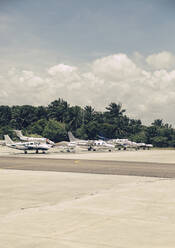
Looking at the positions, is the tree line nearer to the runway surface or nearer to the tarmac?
the runway surface

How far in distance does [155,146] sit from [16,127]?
261 feet

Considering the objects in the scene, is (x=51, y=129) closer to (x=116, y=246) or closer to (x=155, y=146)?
(x=155, y=146)

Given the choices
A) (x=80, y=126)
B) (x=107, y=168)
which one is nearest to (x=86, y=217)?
(x=107, y=168)

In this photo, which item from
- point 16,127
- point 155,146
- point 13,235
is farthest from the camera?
point 16,127

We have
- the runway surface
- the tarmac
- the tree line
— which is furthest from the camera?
the tree line

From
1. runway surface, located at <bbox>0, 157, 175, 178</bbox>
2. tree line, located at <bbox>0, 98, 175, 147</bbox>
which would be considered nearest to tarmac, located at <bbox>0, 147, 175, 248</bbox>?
runway surface, located at <bbox>0, 157, 175, 178</bbox>

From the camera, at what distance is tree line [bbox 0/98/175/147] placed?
159m

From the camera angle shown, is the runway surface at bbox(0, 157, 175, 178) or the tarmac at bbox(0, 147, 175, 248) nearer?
the tarmac at bbox(0, 147, 175, 248)

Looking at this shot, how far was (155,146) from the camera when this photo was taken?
15662 centimetres

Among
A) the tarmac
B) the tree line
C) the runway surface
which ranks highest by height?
the tree line

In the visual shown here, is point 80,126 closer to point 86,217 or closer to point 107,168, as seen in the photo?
point 107,168

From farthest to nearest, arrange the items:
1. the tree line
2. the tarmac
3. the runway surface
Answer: the tree line → the runway surface → the tarmac

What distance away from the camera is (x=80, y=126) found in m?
183

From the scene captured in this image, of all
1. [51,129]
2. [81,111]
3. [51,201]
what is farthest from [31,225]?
[81,111]
